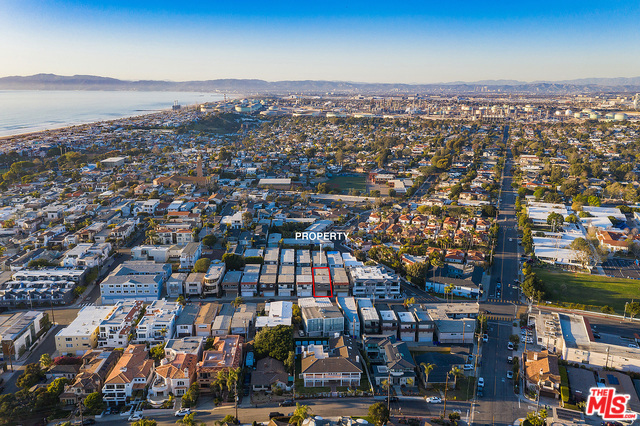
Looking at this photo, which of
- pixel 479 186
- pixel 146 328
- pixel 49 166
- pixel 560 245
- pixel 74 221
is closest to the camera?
pixel 146 328

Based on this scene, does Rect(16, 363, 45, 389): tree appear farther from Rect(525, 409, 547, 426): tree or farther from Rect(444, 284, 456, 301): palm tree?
Rect(444, 284, 456, 301): palm tree

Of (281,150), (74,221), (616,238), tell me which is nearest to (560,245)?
(616,238)

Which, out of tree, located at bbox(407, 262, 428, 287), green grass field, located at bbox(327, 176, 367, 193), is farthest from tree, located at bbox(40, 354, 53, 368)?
green grass field, located at bbox(327, 176, 367, 193)

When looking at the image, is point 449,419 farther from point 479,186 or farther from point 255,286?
point 479,186

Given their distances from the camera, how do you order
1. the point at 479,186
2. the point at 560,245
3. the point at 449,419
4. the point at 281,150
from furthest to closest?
the point at 281,150, the point at 479,186, the point at 560,245, the point at 449,419

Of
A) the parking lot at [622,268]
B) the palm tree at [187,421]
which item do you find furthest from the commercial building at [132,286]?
the parking lot at [622,268]

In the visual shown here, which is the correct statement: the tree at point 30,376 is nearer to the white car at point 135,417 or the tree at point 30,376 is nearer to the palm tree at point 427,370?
the white car at point 135,417
